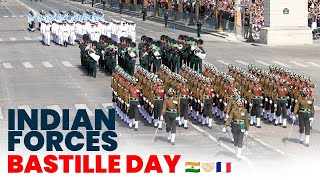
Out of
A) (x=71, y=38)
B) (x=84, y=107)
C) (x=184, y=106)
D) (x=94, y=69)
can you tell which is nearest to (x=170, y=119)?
(x=184, y=106)

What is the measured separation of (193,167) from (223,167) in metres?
0.82

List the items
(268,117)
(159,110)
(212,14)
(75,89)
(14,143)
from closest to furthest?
(14,143) < (159,110) < (268,117) < (75,89) < (212,14)

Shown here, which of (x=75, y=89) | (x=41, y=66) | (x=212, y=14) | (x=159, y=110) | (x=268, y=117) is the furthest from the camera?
(x=212, y=14)

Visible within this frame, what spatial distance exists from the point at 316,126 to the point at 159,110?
5611mm

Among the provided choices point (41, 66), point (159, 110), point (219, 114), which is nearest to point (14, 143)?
point (159, 110)

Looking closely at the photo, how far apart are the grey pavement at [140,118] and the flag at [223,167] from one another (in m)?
0.46

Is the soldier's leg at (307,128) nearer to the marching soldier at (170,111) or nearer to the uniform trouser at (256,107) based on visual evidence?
the uniform trouser at (256,107)

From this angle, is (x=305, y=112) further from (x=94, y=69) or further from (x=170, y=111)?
(x=94, y=69)

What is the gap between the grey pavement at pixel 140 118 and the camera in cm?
2932

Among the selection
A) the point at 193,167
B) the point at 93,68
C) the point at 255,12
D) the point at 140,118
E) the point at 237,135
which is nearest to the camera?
the point at 193,167

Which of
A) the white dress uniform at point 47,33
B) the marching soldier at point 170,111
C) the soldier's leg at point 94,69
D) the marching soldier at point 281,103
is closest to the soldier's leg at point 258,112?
the marching soldier at point 281,103

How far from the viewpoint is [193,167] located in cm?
2655

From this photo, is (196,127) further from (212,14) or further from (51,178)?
(212,14)

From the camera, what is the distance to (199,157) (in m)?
28.2
